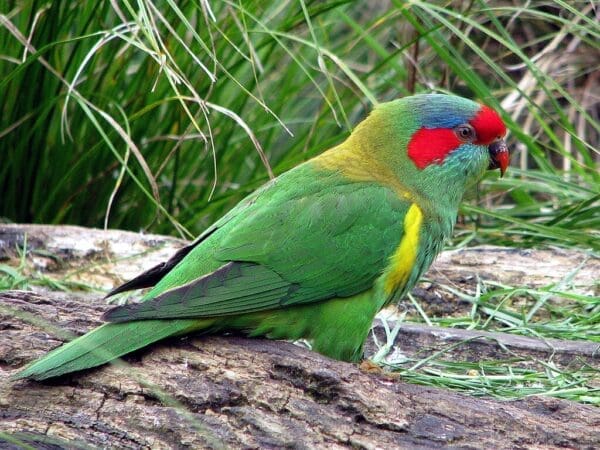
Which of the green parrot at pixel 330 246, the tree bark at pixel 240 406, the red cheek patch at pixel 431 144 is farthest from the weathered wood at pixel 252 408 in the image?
the red cheek patch at pixel 431 144

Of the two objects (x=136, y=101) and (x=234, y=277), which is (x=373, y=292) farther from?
(x=136, y=101)

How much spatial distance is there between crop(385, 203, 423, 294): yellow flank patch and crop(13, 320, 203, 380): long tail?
0.64 meters

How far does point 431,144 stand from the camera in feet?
11.0

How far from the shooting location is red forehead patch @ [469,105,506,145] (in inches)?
133

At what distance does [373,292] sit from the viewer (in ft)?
10.00

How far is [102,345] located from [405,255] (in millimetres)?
1017

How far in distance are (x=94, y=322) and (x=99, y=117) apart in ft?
5.41

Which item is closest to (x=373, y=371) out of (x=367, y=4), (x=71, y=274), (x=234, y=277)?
(x=234, y=277)

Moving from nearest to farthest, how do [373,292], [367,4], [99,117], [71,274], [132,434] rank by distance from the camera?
[132,434] < [373,292] < [71,274] < [99,117] < [367,4]

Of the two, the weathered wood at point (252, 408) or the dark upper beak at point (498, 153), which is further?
the dark upper beak at point (498, 153)

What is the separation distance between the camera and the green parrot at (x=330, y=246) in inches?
110

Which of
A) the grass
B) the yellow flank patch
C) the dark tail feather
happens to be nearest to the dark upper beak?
the grass

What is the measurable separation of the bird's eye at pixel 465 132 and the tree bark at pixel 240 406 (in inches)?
37.7

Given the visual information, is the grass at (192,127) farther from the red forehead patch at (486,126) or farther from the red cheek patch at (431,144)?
the red cheek patch at (431,144)
